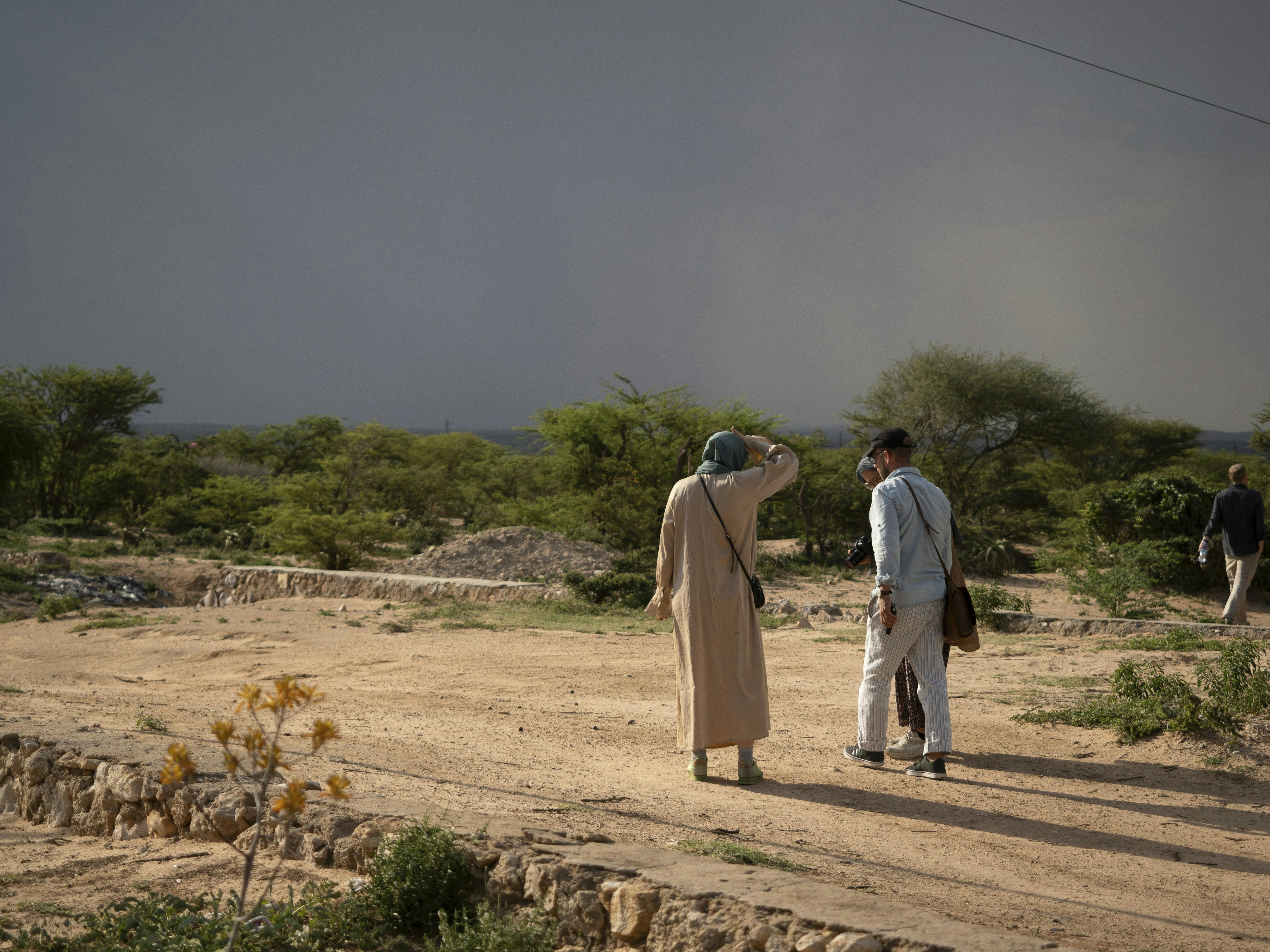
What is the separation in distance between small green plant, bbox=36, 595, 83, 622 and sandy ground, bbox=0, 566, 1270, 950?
3.83 metres

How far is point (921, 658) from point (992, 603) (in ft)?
18.8

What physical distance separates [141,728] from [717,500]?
350cm

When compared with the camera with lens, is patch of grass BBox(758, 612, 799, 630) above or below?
below

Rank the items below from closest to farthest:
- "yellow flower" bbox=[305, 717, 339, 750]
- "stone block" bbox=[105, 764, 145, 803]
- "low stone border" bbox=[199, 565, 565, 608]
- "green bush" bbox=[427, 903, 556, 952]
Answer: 1. "yellow flower" bbox=[305, 717, 339, 750]
2. "green bush" bbox=[427, 903, 556, 952]
3. "stone block" bbox=[105, 764, 145, 803]
4. "low stone border" bbox=[199, 565, 565, 608]

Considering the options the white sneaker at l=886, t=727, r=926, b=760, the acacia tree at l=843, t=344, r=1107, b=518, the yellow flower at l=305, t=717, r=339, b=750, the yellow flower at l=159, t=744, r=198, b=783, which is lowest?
the white sneaker at l=886, t=727, r=926, b=760

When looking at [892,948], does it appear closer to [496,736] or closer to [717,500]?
[717,500]

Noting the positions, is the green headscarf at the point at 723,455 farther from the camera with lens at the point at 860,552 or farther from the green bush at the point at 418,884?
the green bush at the point at 418,884

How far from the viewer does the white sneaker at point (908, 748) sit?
5.02 meters

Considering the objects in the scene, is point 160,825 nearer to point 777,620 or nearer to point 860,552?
point 860,552

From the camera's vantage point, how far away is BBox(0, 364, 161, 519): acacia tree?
26.1 metres

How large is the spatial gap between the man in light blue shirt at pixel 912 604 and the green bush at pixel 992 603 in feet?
15.6

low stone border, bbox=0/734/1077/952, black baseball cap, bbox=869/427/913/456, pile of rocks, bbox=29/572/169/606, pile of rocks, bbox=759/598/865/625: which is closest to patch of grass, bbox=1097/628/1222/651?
pile of rocks, bbox=759/598/865/625

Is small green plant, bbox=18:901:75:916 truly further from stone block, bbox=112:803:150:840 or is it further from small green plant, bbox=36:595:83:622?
small green plant, bbox=36:595:83:622

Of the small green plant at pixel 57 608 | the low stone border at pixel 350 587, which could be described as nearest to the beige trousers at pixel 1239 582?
the low stone border at pixel 350 587
